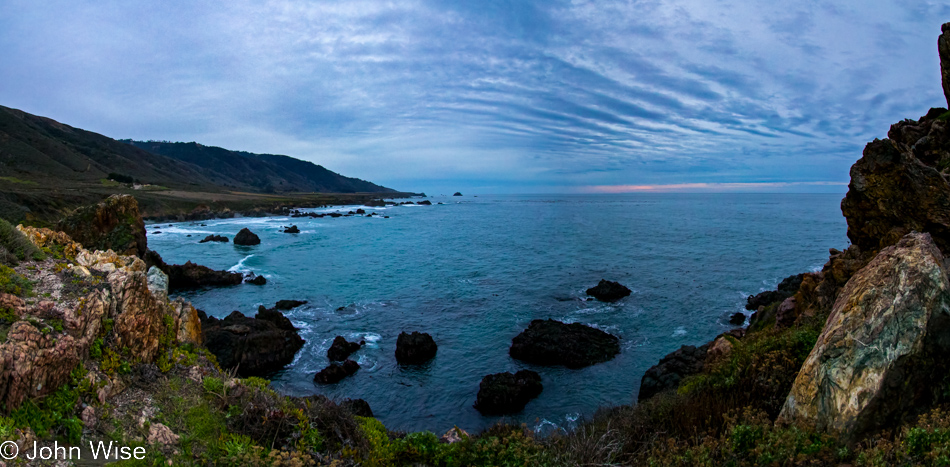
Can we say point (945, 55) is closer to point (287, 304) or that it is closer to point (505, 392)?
point (505, 392)

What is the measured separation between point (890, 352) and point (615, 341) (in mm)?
16123

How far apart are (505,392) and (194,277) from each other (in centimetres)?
2999

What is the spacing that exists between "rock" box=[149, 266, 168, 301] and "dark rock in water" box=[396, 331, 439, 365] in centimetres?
1259

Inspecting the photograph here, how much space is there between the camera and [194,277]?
3469 centimetres

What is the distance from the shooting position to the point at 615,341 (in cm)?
2252

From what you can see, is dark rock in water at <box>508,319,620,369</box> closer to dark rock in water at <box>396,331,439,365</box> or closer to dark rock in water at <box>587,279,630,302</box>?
dark rock in water at <box>396,331,439,365</box>

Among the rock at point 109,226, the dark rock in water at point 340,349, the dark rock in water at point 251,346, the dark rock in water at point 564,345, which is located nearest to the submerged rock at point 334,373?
the dark rock in water at point 340,349

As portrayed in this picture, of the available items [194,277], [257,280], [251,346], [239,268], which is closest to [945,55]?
[251,346]

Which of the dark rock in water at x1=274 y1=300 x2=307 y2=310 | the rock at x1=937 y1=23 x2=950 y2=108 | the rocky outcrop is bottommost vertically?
the dark rock in water at x1=274 y1=300 x2=307 y2=310

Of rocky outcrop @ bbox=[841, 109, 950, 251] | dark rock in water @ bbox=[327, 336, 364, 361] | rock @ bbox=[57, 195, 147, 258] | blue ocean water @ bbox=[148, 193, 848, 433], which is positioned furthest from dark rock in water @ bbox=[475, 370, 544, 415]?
rock @ bbox=[57, 195, 147, 258]

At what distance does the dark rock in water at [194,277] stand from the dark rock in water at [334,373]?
21.2 meters

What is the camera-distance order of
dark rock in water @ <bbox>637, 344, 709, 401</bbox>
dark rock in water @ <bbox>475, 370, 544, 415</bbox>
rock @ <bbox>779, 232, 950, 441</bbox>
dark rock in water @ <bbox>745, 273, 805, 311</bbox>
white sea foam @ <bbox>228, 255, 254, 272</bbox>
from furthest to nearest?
white sea foam @ <bbox>228, 255, 254, 272</bbox> → dark rock in water @ <bbox>745, 273, 805, 311</bbox> → dark rock in water @ <bbox>475, 370, 544, 415</bbox> → dark rock in water @ <bbox>637, 344, 709, 401</bbox> → rock @ <bbox>779, 232, 950, 441</bbox>

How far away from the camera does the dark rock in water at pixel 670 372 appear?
646 inches

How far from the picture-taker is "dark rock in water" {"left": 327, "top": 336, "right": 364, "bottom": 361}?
21016 mm
